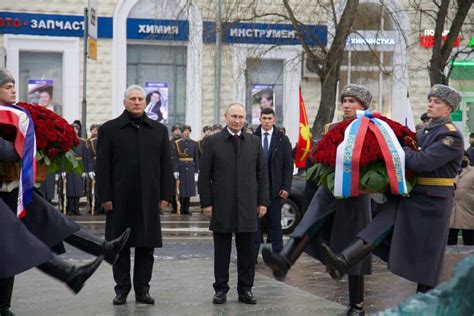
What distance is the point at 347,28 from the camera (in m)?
23.0

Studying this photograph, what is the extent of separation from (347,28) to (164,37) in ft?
28.9

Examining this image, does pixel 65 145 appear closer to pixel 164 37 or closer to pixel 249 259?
pixel 249 259

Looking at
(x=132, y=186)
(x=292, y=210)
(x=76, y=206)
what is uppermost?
(x=132, y=186)

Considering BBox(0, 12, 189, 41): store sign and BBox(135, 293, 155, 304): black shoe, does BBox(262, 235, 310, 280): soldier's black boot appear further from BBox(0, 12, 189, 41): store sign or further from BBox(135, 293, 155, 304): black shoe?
BBox(0, 12, 189, 41): store sign

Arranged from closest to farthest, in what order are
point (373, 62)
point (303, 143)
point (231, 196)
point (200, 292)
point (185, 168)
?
point (231, 196) → point (200, 292) → point (303, 143) → point (185, 168) → point (373, 62)

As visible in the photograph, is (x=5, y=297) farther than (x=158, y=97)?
No

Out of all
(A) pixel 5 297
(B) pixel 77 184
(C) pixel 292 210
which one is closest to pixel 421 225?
(A) pixel 5 297

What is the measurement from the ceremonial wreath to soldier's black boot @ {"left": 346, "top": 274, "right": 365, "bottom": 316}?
78cm

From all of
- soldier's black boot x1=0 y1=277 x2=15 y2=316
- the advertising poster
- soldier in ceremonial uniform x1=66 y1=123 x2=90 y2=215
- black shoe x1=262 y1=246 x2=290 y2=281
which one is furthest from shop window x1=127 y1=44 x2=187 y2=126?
soldier's black boot x1=0 y1=277 x2=15 y2=316

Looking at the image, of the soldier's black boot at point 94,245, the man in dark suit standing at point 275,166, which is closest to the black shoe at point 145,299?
the soldier's black boot at point 94,245

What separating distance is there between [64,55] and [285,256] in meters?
23.1

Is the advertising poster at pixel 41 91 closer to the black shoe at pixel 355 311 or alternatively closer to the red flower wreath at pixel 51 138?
the red flower wreath at pixel 51 138

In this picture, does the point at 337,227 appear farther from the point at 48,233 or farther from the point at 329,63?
the point at 329,63

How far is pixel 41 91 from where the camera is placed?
99.6 feet
